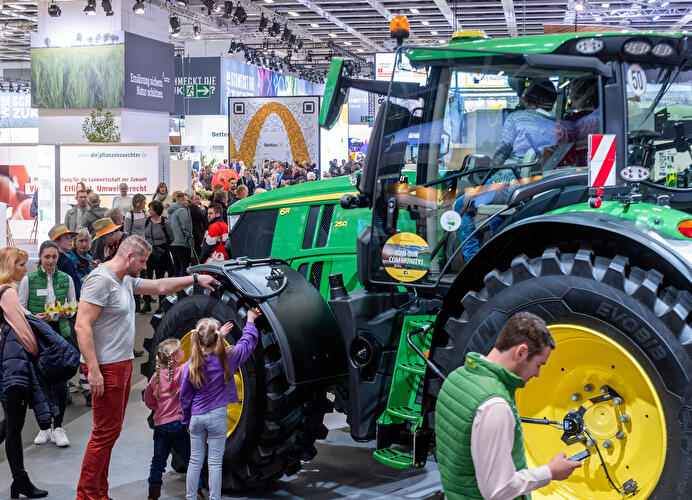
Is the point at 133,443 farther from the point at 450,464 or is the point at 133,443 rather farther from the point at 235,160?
the point at 235,160

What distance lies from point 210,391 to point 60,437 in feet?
6.52

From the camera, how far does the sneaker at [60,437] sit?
241 inches

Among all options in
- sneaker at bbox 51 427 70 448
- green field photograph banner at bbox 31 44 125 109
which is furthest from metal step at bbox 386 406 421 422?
green field photograph banner at bbox 31 44 125 109

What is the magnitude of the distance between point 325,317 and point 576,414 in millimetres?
1788

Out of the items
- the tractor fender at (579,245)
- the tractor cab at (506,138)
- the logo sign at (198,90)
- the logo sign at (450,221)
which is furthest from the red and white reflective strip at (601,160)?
the logo sign at (198,90)

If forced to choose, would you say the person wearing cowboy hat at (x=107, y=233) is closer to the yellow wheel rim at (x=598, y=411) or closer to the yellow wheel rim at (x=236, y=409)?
the yellow wheel rim at (x=236, y=409)

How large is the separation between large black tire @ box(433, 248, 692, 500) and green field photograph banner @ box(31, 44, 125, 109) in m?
16.9

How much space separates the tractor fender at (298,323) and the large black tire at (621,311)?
3.94ft

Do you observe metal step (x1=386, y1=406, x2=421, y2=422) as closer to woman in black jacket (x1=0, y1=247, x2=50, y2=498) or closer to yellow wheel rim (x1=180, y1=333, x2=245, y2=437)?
yellow wheel rim (x1=180, y1=333, x2=245, y2=437)

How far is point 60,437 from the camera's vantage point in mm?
6121

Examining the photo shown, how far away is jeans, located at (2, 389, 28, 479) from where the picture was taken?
5.14 meters

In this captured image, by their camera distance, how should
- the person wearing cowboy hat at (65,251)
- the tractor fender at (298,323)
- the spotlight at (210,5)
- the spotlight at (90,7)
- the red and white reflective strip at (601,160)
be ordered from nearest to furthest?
the red and white reflective strip at (601,160) < the tractor fender at (298,323) < the person wearing cowboy hat at (65,251) < the spotlight at (90,7) < the spotlight at (210,5)

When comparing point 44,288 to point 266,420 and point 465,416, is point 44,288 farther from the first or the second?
point 465,416

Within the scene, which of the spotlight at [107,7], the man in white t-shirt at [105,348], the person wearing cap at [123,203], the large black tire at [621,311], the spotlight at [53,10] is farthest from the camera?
the spotlight at [53,10]
